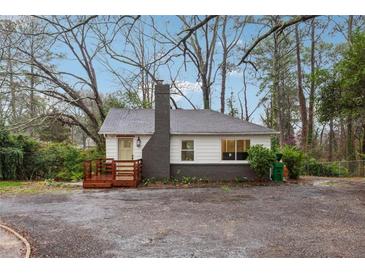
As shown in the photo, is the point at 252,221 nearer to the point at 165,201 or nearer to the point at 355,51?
the point at 165,201

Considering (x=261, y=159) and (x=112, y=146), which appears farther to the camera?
(x=112, y=146)

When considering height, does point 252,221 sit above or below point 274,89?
below

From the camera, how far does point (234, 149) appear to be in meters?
9.03

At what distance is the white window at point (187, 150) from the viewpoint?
9.01 meters

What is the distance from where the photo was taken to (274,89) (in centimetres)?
1393

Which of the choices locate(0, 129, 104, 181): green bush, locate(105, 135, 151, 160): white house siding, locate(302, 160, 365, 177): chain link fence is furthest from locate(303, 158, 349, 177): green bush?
locate(0, 129, 104, 181): green bush

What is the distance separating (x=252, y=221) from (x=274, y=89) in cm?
1073

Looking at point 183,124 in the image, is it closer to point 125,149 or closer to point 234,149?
point 234,149

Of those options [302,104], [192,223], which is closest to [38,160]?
[192,223]

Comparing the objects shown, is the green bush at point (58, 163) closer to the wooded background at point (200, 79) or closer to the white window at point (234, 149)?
the wooded background at point (200, 79)

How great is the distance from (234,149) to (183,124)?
1803 mm

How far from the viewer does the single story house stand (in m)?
8.76

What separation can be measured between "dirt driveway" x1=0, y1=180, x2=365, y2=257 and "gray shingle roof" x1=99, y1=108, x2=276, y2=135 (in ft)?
7.77
